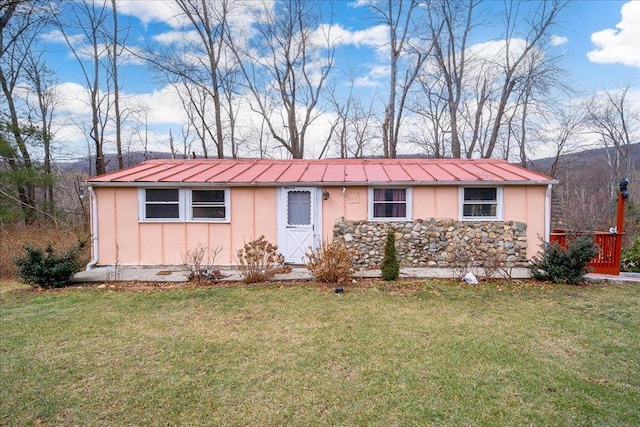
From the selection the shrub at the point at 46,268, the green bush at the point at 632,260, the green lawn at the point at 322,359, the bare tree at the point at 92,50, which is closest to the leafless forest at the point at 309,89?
the bare tree at the point at 92,50

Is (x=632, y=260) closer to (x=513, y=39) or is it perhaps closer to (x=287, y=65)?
(x=513, y=39)

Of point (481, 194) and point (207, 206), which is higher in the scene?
point (481, 194)

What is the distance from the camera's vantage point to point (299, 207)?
869cm

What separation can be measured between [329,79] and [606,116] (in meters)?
18.3

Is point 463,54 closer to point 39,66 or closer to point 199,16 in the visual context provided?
point 199,16

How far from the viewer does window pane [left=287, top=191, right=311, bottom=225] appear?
28.5ft

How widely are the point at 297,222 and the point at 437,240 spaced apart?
148 inches

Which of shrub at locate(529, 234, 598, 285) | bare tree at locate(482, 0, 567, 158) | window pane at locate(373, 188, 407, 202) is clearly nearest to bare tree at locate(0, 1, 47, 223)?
window pane at locate(373, 188, 407, 202)

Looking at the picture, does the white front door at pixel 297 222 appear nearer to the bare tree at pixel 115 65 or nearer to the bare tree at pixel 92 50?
the bare tree at pixel 92 50

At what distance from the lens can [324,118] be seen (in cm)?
1939

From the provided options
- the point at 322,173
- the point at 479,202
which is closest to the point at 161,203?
the point at 322,173

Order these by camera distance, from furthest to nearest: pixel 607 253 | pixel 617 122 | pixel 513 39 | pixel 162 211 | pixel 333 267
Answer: pixel 617 122
pixel 513 39
pixel 162 211
pixel 607 253
pixel 333 267

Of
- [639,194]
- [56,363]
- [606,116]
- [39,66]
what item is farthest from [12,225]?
[639,194]

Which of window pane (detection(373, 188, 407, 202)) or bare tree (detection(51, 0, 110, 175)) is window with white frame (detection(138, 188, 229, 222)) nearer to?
window pane (detection(373, 188, 407, 202))
